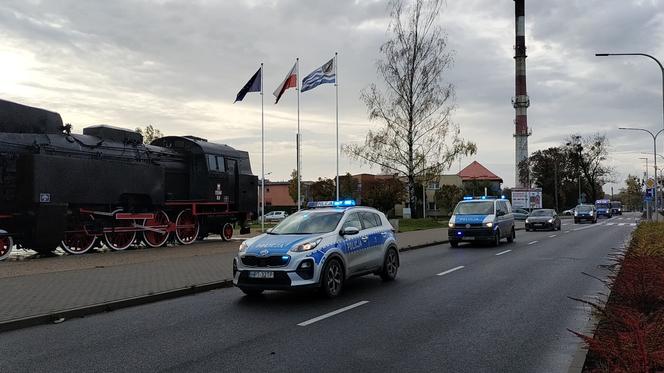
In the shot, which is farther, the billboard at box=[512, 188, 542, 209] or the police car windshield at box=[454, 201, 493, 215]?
the billboard at box=[512, 188, 542, 209]

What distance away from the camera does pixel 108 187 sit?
1814 cm

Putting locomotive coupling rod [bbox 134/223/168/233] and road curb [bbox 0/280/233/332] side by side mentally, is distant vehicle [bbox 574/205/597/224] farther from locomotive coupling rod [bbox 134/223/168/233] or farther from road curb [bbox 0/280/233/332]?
road curb [bbox 0/280/233/332]

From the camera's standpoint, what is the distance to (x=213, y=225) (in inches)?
912

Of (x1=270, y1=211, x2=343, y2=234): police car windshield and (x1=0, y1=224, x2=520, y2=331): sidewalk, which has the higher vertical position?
(x1=270, y1=211, x2=343, y2=234): police car windshield

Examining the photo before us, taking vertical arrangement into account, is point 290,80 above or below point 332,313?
above

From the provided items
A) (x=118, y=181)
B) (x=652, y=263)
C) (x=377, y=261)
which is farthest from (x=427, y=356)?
(x=118, y=181)

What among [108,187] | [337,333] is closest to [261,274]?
[337,333]

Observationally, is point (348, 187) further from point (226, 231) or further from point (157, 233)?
point (157, 233)

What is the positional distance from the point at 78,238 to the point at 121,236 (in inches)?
69.1

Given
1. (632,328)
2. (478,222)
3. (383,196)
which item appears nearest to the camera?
(632,328)

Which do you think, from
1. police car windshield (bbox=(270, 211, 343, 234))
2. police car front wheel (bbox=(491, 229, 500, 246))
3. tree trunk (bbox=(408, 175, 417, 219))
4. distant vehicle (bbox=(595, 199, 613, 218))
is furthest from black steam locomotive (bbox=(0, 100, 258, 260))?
distant vehicle (bbox=(595, 199, 613, 218))

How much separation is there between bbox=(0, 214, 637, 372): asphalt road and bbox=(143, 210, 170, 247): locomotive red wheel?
10.2 meters

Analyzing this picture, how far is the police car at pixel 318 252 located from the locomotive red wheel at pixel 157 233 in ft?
33.8

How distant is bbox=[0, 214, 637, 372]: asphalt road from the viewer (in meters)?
5.75
